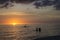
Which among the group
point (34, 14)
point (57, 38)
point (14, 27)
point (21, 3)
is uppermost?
point (21, 3)

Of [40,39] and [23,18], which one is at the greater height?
[23,18]

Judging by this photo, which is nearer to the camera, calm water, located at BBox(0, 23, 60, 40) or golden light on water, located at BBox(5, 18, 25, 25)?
calm water, located at BBox(0, 23, 60, 40)

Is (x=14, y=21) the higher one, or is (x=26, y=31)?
(x=14, y=21)

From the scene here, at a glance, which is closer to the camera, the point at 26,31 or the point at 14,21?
the point at 26,31

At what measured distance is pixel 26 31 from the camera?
5320mm

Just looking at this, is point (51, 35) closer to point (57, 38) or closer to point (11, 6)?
point (57, 38)

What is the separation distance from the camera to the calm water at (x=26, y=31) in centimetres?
512

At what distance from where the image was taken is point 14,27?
5.37 metres

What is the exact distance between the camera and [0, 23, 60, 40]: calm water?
5125mm

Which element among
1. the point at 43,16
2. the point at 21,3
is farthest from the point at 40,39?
the point at 21,3

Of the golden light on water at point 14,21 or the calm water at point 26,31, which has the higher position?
the golden light on water at point 14,21

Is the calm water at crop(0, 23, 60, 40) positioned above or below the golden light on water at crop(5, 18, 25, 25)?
below

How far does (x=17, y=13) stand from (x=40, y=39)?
1.11 metres

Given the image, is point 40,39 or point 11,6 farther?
point 11,6
